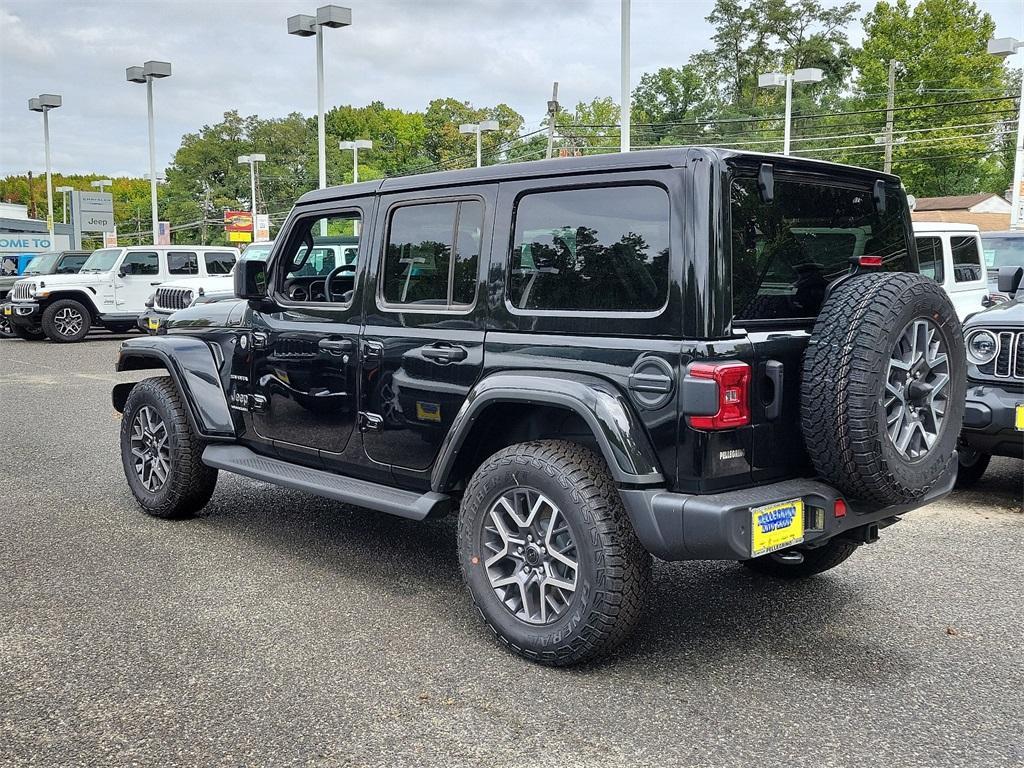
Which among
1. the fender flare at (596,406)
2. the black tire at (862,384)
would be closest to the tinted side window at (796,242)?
the black tire at (862,384)

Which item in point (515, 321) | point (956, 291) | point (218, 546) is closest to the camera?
point (515, 321)

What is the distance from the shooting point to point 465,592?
4.54m

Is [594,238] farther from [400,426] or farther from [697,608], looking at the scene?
[697,608]

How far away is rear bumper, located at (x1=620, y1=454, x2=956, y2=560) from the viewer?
10.9 ft

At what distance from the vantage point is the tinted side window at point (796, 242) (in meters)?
3.55

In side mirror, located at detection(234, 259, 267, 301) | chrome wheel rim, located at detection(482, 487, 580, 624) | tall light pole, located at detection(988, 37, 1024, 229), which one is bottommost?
chrome wheel rim, located at detection(482, 487, 580, 624)

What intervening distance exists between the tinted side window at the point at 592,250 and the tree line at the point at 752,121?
40.8 meters

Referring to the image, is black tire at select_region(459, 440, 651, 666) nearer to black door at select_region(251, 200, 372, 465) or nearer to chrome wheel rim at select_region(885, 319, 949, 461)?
chrome wheel rim at select_region(885, 319, 949, 461)

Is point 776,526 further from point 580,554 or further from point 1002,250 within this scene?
point 1002,250

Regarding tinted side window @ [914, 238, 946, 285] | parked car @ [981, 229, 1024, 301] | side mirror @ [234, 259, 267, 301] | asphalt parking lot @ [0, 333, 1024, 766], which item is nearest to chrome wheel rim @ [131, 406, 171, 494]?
asphalt parking lot @ [0, 333, 1024, 766]

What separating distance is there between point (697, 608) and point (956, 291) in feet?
24.5

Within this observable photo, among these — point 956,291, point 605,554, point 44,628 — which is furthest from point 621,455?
point 956,291

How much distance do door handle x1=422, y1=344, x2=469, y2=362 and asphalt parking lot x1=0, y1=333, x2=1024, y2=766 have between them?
111 cm

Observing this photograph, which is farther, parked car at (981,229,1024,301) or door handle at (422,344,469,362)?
parked car at (981,229,1024,301)
